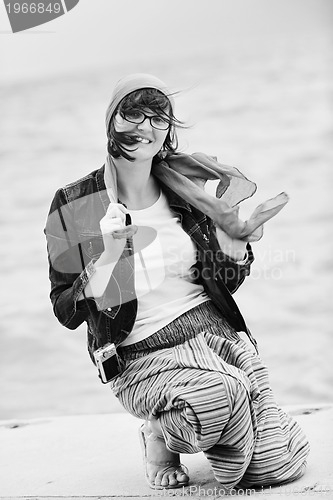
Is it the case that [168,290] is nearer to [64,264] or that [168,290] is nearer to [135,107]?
[64,264]

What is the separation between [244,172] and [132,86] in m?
1.32

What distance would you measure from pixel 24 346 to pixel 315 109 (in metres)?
1.21

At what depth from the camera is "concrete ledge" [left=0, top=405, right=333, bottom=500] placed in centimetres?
104

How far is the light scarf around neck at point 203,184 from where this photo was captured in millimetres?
1063

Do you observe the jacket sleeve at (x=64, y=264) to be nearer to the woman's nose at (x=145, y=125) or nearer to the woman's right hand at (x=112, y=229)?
the woman's right hand at (x=112, y=229)

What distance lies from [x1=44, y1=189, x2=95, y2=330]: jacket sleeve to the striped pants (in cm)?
10

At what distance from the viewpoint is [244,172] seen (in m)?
2.34

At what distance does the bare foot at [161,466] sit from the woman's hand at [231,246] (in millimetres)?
280

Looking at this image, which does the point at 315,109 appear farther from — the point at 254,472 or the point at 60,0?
the point at 254,472

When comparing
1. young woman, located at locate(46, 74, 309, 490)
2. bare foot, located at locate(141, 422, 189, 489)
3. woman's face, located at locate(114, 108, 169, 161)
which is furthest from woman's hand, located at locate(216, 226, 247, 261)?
bare foot, located at locate(141, 422, 189, 489)
